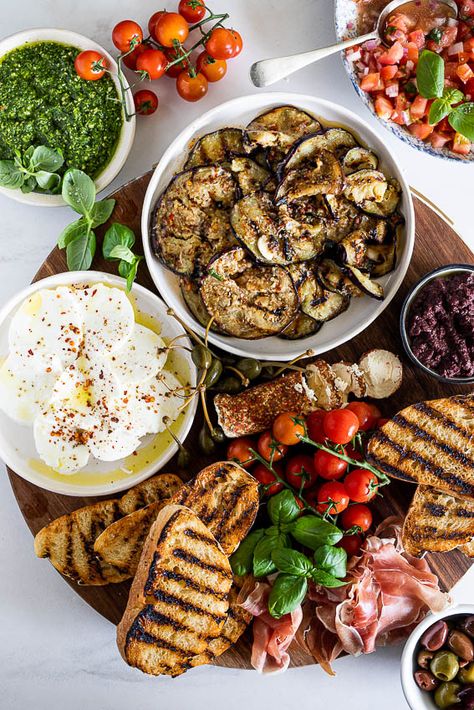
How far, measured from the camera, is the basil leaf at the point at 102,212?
252 cm

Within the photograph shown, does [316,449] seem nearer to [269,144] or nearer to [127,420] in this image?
[127,420]

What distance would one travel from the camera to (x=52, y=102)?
2680 mm

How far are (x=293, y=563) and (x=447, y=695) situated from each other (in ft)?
2.92

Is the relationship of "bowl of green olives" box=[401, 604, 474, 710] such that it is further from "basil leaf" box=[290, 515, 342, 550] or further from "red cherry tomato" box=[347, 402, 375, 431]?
"red cherry tomato" box=[347, 402, 375, 431]

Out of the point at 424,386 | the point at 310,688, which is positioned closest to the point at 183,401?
the point at 424,386

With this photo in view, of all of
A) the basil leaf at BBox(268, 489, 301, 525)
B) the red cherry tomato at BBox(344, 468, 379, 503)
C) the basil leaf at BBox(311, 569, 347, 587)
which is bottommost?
the basil leaf at BBox(311, 569, 347, 587)

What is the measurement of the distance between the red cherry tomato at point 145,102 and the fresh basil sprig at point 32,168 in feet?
1.29

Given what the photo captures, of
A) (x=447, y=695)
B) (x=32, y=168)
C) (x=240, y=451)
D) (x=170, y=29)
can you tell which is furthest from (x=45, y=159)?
(x=447, y=695)

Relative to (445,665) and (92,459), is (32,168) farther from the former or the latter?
(445,665)

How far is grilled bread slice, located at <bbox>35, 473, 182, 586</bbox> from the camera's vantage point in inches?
101

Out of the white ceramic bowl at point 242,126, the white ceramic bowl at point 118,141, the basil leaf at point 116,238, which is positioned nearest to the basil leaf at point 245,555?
the white ceramic bowl at point 242,126

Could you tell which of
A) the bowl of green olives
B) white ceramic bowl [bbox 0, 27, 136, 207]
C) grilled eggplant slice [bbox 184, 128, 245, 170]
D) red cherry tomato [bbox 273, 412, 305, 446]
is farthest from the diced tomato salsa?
the bowl of green olives

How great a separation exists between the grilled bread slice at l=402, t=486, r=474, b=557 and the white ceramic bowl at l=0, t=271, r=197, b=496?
3.01ft

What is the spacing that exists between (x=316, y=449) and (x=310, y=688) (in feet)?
4.10
